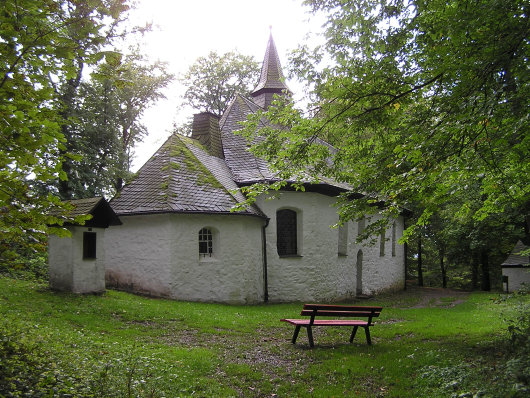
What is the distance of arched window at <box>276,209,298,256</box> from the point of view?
55.2 ft

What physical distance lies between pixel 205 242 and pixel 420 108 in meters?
9.76

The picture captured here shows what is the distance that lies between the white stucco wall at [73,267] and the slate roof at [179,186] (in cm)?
276

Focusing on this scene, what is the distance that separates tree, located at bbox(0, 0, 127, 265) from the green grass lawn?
71.6 inches

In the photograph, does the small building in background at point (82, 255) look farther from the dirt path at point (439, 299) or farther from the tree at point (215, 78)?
the tree at point (215, 78)

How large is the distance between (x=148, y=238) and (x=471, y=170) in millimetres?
11216

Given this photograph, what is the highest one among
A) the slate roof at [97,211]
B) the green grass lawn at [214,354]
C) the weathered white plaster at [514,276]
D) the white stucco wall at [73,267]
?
the slate roof at [97,211]

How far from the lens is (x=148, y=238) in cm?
1405

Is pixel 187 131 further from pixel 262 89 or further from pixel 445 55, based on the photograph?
pixel 445 55

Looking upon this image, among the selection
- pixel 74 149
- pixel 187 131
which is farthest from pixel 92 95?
pixel 187 131

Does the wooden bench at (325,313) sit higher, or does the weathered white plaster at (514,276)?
the wooden bench at (325,313)

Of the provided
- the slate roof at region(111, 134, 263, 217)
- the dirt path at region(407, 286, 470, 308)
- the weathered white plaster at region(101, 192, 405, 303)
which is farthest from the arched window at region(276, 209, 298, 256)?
the dirt path at region(407, 286, 470, 308)

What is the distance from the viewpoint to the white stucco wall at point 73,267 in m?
11.2

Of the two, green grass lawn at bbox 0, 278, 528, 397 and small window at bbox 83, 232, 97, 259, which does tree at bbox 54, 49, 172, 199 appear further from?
green grass lawn at bbox 0, 278, 528, 397

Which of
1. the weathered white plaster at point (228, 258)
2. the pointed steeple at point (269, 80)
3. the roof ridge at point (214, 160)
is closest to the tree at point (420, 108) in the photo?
the weathered white plaster at point (228, 258)
